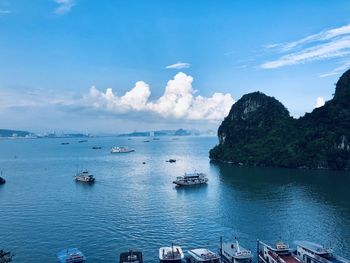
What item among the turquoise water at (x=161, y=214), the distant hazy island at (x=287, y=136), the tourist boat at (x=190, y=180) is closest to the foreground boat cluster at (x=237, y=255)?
the turquoise water at (x=161, y=214)

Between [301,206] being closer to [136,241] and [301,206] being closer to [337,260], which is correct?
[337,260]

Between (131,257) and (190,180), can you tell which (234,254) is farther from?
(190,180)

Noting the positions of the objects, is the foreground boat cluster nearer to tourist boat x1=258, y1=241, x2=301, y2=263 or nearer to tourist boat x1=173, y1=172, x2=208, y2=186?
tourist boat x1=258, y1=241, x2=301, y2=263

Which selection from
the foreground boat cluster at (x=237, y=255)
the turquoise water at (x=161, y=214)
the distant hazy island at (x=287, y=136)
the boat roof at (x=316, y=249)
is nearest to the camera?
the boat roof at (x=316, y=249)

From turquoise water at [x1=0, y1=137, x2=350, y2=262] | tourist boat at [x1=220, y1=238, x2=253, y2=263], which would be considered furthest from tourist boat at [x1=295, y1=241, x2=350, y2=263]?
tourist boat at [x1=220, y1=238, x2=253, y2=263]

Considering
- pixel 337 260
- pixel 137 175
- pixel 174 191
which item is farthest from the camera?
pixel 137 175

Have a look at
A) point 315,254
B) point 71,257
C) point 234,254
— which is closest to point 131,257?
point 71,257

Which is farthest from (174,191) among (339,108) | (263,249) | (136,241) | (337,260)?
(339,108)

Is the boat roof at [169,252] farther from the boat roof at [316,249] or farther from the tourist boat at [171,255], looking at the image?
the boat roof at [316,249]
